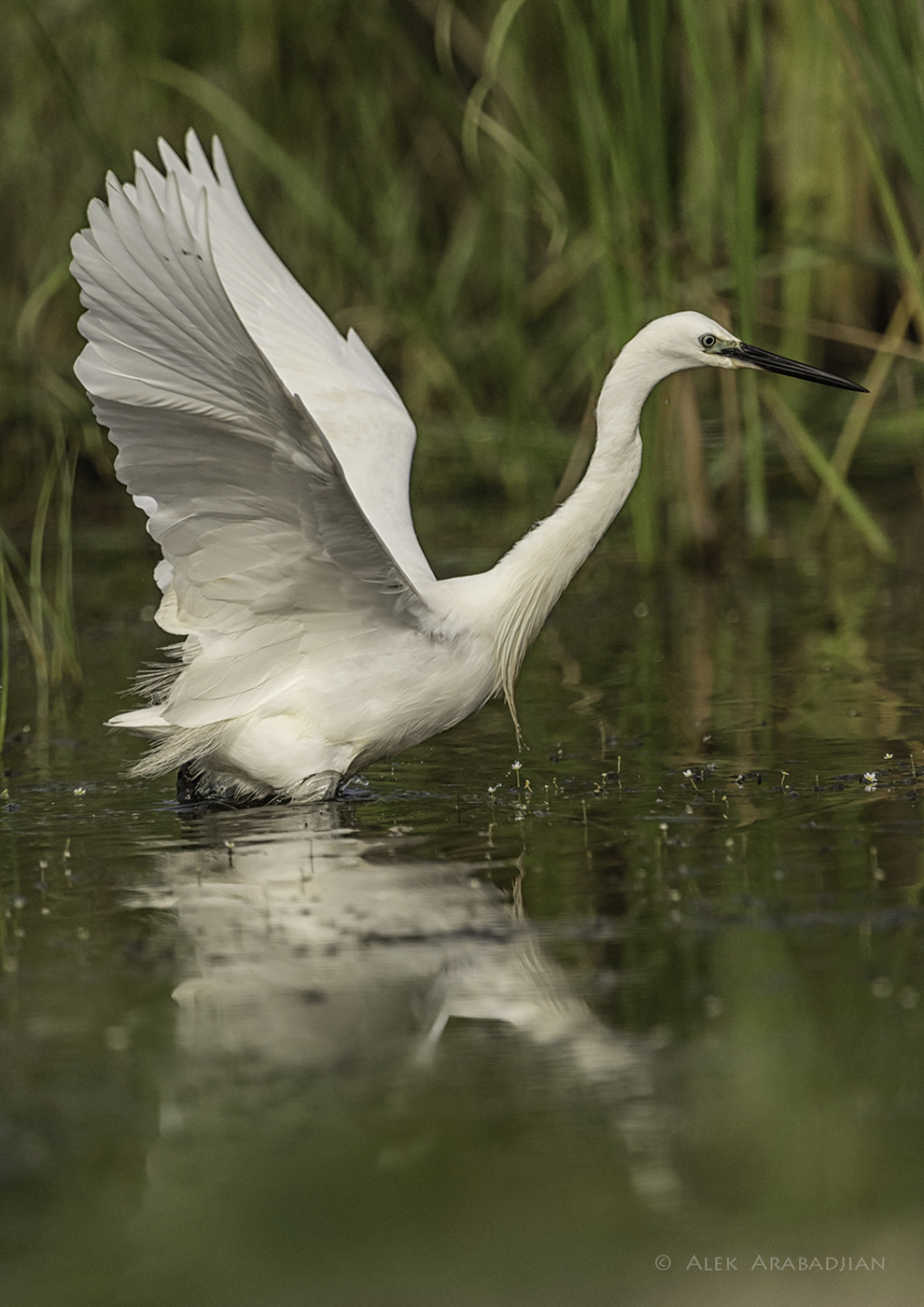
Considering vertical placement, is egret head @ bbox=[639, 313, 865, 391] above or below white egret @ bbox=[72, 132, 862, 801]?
above

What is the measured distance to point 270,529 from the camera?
13.7 feet

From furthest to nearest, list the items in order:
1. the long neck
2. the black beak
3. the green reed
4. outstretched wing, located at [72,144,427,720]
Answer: the green reed → the black beak → the long neck → outstretched wing, located at [72,144,427,720]

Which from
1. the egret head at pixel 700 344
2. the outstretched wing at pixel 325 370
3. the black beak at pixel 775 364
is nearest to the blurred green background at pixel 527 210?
the outstretched wing at pixel 325 370

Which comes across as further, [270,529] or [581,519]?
[581,519]

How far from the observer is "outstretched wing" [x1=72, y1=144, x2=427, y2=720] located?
11.7 ft

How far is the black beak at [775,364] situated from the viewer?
15.9ft

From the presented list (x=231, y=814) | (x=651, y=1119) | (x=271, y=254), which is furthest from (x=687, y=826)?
(x=271, y=254)

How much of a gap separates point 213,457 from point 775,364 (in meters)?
1.74

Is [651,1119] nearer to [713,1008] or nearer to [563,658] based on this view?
[713,1008]

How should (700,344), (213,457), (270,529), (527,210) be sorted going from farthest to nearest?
1. (527,210)
2. (700,344)
3. (270,529)
4. (213,457)

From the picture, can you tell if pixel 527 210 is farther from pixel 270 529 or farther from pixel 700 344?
pixel 270 529

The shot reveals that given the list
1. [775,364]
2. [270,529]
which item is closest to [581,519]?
[775,364]

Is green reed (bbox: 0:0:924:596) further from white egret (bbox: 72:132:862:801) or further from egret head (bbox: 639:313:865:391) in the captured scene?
white egret (bbox: 72:132:862:801)

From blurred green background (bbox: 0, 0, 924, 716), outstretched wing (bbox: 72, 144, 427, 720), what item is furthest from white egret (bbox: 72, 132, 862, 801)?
blurred green background (bbox: 0, 0, 924, 716)
